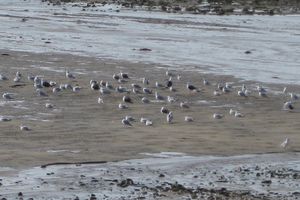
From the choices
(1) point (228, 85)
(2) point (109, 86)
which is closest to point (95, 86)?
(2) point (109, 86)

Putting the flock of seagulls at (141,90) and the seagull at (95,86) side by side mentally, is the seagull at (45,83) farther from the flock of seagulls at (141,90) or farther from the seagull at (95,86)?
the seagull at (95,86)

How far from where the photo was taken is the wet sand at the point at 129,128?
1677 centimetres

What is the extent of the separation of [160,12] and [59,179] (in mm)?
43021

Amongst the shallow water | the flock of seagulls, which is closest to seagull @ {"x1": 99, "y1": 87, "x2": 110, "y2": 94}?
the flock of seagulls

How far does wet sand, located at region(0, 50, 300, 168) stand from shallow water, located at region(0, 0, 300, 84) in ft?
11.4

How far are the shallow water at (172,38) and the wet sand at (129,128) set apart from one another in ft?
11.4

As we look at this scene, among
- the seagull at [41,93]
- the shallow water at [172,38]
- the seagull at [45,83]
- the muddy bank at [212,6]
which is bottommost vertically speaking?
the muddy bank at [212,6]

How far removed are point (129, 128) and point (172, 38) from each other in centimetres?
2091

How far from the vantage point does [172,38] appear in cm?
3975

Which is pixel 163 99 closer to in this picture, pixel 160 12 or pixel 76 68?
pixel 76 68

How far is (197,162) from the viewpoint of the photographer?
16.1 meters

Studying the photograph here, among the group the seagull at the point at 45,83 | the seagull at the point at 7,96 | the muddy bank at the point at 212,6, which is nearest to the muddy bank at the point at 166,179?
the seagull at the point at 7,96

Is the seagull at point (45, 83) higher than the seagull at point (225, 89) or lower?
higher

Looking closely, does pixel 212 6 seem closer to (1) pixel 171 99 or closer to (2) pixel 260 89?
(2) pixel 260 89
